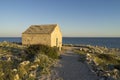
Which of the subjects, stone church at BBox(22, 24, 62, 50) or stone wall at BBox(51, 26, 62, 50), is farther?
stone wall at BBox(51, 26, 62, 50)

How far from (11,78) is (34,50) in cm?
1039

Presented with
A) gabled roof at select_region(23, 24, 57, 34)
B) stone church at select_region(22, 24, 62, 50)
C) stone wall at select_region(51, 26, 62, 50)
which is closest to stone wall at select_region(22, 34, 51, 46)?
stone church at select_region(22, 24, 62, 50)

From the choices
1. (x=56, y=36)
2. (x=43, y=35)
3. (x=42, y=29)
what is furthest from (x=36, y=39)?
(x=56, y=36)

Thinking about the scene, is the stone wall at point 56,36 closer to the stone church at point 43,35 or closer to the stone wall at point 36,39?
the stone church at point 43,35

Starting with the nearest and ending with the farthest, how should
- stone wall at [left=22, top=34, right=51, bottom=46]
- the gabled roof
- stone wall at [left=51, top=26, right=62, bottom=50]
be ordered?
1. stone wall at [left=22, top=34, right=51, bottom=46]
2. stone wall at [left=51, top=26, right=62, bottom=50]
3. the gabled roof

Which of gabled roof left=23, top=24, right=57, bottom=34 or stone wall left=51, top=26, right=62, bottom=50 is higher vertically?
gabled roof left=23, top=24, right=57, bottom=34

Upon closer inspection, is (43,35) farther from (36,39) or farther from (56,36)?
(56,36)

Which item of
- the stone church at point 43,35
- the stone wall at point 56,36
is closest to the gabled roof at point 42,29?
the stone church at point 43,35

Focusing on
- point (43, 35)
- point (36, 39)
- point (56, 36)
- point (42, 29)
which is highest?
point (42, 29)

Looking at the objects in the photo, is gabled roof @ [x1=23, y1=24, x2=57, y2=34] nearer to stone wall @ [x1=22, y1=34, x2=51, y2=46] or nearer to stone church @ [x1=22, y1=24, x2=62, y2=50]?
→ stone church @ [x1=22, y1=24, x2=62, y2=50]

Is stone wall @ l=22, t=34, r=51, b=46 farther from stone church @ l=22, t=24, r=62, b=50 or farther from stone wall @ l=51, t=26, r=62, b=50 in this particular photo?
stone wall @ l=51, t=26, r=62, b=50

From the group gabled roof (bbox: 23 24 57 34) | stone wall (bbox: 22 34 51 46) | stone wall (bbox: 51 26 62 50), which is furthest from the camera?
gabled roof (bbox: 23 24 57 34)

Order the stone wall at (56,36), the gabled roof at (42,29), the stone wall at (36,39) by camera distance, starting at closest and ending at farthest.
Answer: the stone wall at (36,39) < the stone wall at (56,36) < the gabled roof at (42,29)

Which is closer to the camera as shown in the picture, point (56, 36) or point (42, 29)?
point (56, 36)
